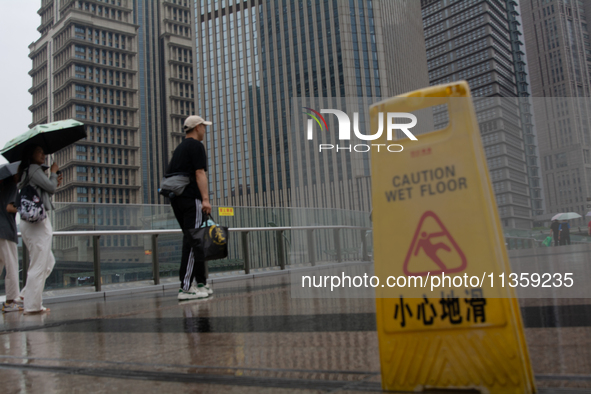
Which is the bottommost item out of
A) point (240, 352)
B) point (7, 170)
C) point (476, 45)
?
point (240, 352)

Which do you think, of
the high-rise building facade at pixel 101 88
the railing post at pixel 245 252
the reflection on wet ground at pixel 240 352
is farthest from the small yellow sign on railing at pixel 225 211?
the high-rise building facade at pixel 101 88

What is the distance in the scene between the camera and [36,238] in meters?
5.52

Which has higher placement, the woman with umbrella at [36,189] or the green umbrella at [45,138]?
the green umbrella at [45,138]

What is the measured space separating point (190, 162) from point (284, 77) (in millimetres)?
86527

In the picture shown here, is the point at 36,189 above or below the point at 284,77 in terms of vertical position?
below

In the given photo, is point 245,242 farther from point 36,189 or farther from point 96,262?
point 36,189

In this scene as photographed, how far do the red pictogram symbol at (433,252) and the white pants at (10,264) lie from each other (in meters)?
5.76

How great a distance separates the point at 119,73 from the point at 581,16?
268 feet

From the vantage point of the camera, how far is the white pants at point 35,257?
18.0ft

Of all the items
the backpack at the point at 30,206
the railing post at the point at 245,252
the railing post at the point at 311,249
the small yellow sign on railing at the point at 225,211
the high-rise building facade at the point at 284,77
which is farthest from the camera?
the high-rise building facade at the point at 284,77

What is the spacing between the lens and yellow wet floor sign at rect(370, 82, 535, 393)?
4.85ft

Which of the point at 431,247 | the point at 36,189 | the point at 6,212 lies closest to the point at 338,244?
the point at 6,212

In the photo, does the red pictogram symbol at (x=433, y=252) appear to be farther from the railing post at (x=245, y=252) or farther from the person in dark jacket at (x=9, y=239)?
the railing post at (x=245, y=252)

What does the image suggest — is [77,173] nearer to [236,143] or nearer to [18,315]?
[236,143]
